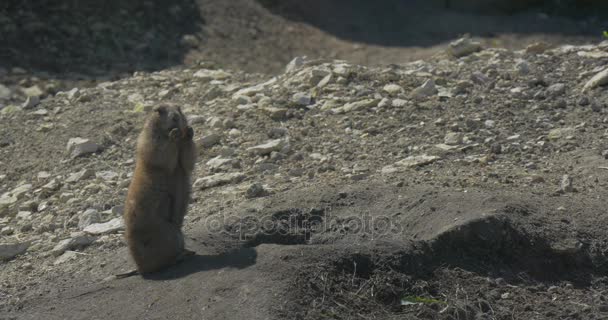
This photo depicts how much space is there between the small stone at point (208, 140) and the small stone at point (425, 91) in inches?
84.9

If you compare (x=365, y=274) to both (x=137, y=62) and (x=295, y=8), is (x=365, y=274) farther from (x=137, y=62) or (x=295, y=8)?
(x=295, y=8)

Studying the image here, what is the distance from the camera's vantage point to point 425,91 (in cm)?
900

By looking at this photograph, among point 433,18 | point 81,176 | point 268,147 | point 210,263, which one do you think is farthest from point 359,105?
point 433,18

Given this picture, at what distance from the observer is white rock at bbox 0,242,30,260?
287 inches

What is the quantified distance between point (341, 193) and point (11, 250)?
2957 millimetres

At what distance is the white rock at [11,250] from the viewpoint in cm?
728

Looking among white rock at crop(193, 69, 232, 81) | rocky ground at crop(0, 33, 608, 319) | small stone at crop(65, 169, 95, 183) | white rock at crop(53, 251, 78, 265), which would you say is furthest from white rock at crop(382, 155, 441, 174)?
white rock at crop(193, 69, 232, 81)

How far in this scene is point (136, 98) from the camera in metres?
10.6

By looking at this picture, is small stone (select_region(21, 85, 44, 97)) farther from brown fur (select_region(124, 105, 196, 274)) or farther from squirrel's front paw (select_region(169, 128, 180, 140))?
squirrel's front paw (select_region(169, 128, 180, 140))

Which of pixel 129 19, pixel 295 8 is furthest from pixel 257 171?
pixel 295 8

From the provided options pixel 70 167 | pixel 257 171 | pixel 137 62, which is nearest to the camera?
pixel 257 171

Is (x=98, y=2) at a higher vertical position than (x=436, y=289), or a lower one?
higher

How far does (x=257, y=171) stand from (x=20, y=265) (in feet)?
7.41

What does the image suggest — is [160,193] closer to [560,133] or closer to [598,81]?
[560,133]
